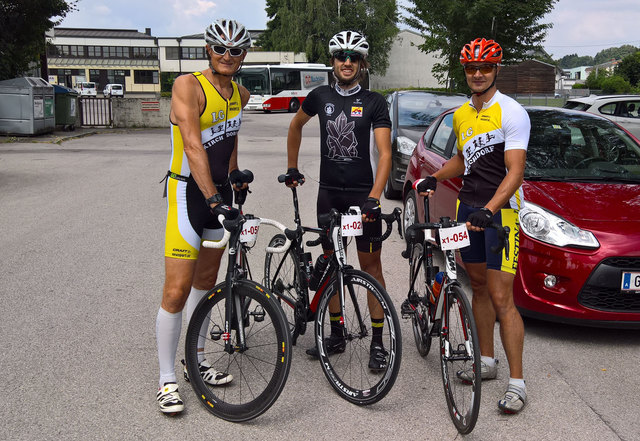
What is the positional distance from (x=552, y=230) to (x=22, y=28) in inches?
845

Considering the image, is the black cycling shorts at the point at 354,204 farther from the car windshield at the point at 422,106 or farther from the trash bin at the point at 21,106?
the trash bin at the point at 21,106

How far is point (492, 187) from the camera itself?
3.92 m

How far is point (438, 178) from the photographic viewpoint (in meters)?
4.32

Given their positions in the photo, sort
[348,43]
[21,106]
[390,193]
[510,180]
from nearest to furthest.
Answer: [510,180] < [348,43] < [390,193] < [21,106]

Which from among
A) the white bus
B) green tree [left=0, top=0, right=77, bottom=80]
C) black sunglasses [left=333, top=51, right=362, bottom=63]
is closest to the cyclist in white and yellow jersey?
black sunglasses [left=333, top=51, right=362, bottom=63]

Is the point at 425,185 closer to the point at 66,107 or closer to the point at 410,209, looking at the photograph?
the point at 410,209

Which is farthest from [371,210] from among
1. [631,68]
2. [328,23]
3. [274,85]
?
[328,23]

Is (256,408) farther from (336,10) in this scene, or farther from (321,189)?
(336,10)

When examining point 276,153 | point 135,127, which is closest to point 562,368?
point 276,153

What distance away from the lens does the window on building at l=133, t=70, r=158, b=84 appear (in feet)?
303

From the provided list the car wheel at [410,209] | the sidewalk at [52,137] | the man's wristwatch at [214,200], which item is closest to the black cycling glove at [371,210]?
the man's wristwatch at [214,200]

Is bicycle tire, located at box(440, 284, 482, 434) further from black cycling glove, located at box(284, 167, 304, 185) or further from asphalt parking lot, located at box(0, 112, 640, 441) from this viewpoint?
black cycling glove, located at box(284, 167, 304, 185)

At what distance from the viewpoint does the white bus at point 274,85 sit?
43.2 meters

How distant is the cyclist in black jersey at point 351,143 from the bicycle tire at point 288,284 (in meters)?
0.27
